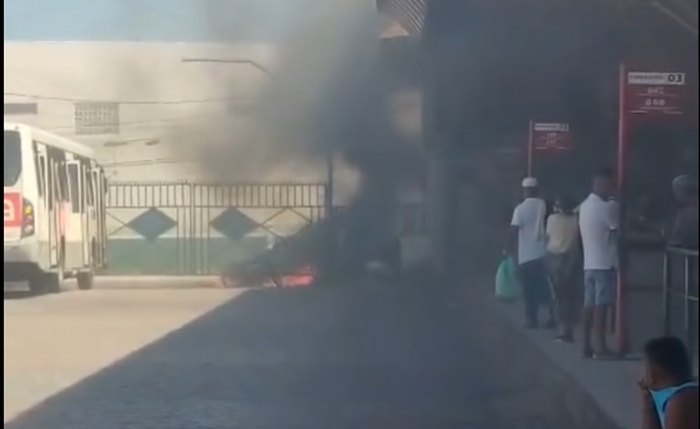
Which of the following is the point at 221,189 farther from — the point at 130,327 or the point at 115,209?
the point at 130,327

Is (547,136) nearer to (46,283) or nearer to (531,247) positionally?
(531,247)

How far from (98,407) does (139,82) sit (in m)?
1.77

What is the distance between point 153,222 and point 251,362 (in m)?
0.98

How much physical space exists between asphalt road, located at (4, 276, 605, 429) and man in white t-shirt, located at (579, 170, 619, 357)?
Result: 1.31 metres

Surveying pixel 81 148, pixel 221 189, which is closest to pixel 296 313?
pixel 221 189

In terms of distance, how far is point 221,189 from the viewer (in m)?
7.61

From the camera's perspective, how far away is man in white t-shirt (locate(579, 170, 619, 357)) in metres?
9.39

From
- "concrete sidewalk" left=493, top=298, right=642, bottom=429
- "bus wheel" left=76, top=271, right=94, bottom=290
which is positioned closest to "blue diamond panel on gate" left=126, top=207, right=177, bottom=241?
"bus wheel" left=76, top=271, right=94, bottom=290

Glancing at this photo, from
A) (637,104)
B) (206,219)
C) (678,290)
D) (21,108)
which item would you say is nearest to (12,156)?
(21,108)

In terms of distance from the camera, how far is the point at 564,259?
34.1 ft

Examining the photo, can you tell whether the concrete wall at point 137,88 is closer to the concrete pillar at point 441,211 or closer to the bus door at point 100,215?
the bus door at point 100,215

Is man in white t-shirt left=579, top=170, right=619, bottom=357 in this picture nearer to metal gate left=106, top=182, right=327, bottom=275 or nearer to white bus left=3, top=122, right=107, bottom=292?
metal gate left=106, top=182, right=327, bottom=275

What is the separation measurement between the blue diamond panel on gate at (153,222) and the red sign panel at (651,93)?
9.67 feet

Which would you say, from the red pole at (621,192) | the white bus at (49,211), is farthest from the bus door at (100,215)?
the red pole at (621,192)
